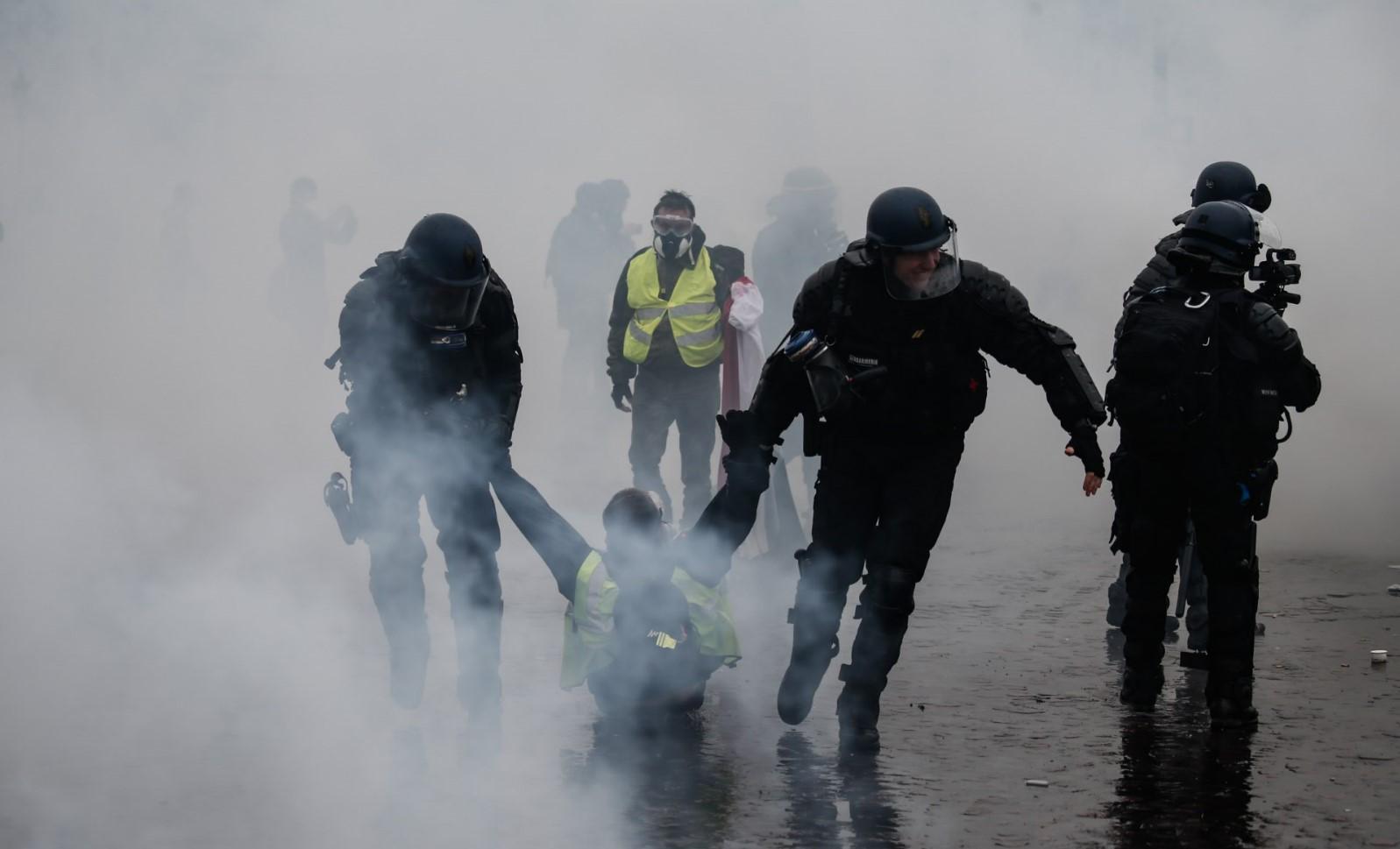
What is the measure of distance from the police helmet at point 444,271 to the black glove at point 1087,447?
6.26ft

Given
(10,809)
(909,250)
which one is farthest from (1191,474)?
(10,809)

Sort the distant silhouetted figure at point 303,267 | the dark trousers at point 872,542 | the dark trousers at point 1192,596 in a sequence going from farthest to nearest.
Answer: the distant silhouetted figure at point 303,267
the dark trousers at point 1192,596
the dark trousers at point 872,542

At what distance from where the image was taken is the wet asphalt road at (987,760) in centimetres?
529

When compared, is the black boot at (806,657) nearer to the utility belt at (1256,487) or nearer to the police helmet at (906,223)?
the police helmet at (906,223)

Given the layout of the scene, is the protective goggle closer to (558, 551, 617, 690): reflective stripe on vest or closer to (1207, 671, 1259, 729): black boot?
(558, 551, 617, 690): reflective stripe on vest

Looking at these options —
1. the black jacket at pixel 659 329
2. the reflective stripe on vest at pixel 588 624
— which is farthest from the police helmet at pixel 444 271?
the black jacket at pixel 659 329

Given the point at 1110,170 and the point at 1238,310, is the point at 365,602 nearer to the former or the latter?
the point at 1238,310

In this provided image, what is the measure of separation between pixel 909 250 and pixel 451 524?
1860 millimetres

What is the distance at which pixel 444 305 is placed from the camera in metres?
6.64

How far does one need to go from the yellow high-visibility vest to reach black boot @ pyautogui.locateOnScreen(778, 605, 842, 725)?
247 mm

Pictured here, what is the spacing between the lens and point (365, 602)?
8.95 meters

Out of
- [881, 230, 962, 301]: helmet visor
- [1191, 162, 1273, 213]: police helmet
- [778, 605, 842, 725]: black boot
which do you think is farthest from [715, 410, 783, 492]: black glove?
[1191, 162, 1273, 213]: police helmet

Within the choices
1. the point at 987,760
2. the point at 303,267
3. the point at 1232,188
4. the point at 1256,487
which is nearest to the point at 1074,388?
the point at 1256,487

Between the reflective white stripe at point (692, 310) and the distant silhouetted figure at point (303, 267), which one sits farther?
the distant silhouetted figure at point (303, 267)
